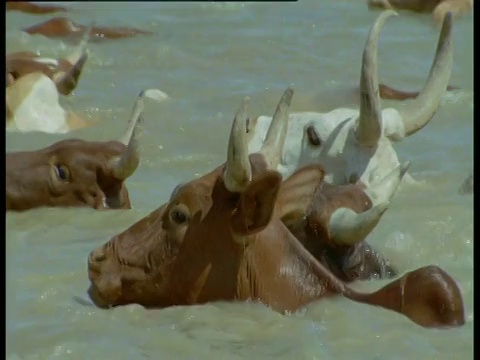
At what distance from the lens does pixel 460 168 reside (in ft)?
31.3

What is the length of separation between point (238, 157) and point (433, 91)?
7.93 ft

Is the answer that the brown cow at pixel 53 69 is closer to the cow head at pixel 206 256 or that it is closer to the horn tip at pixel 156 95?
the horn tip at pixel 156 95

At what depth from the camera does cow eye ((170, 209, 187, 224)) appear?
5848 mm

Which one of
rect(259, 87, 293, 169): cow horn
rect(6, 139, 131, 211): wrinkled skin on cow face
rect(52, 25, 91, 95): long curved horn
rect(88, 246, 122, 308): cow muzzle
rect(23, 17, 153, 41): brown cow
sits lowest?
rect(23, 17, 153, 41): brown cow

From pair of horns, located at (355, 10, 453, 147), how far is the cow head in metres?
1.14

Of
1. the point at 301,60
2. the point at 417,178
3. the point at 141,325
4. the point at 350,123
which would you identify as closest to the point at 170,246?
the point at 141,325

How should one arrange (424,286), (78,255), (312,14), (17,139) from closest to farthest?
(424,286) → (78,255) → (17,139) → (312,14)

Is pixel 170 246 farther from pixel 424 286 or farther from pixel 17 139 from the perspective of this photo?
pixel 17 139

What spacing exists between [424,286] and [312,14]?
11290 millimetres

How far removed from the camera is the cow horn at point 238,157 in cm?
546

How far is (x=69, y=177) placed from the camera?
8.03m

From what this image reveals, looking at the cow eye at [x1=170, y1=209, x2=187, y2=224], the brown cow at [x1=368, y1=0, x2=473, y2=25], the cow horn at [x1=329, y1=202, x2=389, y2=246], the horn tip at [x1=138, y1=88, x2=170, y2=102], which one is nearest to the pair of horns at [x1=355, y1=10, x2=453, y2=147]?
the cow horn at [x1=329, y1=202, x2=389, y2=246]

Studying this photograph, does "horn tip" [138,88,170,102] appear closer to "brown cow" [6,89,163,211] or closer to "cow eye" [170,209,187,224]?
"brown cow" [6,89,163,211]

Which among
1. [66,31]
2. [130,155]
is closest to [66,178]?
[130,155]
